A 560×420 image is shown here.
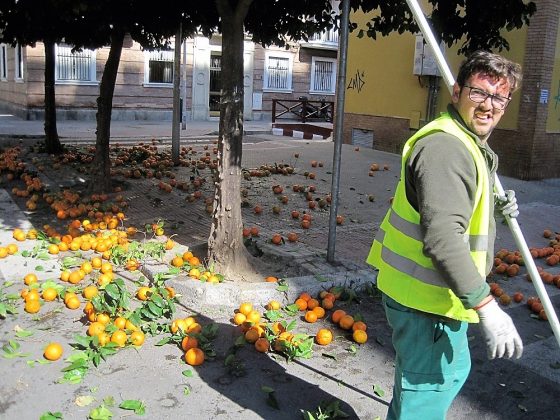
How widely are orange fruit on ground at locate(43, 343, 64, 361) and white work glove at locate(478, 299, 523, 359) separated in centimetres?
265

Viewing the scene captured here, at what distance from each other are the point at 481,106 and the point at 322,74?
2723cm

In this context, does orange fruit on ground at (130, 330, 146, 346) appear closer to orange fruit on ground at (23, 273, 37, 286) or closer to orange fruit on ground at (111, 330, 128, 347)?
orange fruit on ground at (111, 330, 128, 347)

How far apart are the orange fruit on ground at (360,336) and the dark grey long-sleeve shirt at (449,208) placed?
2.16 metres

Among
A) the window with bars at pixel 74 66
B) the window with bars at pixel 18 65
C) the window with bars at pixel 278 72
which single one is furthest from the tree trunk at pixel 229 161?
the window with bars at pixel 278 72

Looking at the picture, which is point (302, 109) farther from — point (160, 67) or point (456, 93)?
point (456, 93)

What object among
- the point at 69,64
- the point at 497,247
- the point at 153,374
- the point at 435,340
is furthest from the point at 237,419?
the point at 69,64

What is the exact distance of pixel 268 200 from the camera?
879 centimetres

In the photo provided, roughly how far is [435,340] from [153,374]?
194 centimetres

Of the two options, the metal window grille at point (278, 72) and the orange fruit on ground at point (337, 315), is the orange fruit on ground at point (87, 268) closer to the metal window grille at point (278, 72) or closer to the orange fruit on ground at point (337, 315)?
the orange fruit on ground at point (337, 315)

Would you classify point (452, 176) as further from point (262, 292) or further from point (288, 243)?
point (288, 243)

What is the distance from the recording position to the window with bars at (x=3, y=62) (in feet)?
81.5

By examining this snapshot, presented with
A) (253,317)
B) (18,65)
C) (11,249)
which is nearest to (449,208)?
(253,317)

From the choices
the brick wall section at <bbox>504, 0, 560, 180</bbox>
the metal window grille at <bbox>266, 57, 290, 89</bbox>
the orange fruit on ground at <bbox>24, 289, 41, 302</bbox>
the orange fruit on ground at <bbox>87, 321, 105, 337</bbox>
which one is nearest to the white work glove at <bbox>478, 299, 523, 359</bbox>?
the orange fruit on ground at <bbox>87, 321, 105, 337</bbox>

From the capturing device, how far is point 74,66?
2244 cm
